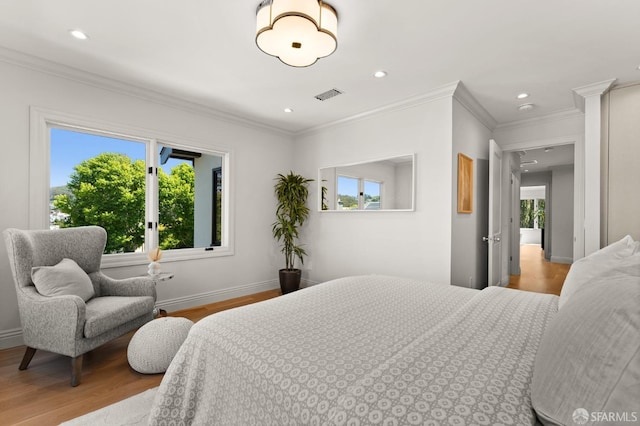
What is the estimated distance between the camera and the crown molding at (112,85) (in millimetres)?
2607

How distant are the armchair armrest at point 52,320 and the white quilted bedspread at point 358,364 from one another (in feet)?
4.03

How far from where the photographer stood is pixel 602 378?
690 mm

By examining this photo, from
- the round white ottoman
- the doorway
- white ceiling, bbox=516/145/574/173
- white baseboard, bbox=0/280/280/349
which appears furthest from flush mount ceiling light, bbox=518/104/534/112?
the round white ottoman

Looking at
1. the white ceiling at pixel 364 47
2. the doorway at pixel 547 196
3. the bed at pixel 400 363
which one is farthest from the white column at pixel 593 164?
the bed at pixel 400 363

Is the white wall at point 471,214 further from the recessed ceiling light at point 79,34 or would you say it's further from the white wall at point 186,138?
the recessed ceiling light at point 79,34

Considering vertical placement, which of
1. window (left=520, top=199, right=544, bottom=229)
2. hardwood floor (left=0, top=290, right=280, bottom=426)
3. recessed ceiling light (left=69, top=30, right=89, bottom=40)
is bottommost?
hardwood floor (left=0, top=290, right=280, bottom=426)

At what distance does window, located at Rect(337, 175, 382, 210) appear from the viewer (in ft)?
13.0

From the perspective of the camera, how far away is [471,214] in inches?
149

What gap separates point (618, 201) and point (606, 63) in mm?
1339

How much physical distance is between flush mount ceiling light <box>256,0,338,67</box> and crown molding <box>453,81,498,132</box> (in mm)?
1780

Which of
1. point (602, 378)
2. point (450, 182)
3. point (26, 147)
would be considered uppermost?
point (26, 147)

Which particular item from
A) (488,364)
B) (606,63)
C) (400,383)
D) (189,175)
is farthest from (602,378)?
(189,175)

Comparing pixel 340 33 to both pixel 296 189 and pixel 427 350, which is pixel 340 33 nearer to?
pixel 427 350

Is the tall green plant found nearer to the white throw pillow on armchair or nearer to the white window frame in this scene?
the white window frame
